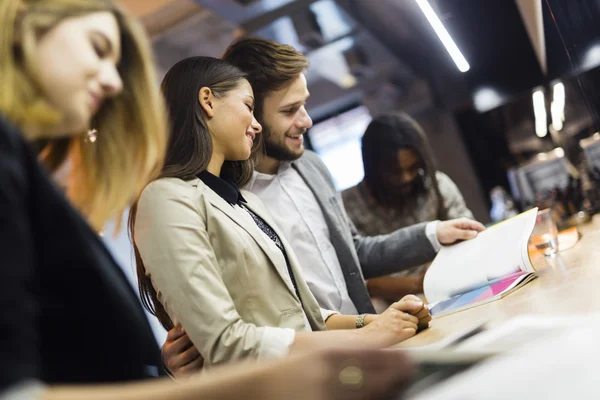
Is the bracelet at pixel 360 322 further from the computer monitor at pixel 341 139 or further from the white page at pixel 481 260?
the computer monitor at pixel 341 139

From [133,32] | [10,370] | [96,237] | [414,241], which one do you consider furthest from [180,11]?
[10,370]

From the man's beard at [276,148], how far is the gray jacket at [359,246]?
4.4 inches

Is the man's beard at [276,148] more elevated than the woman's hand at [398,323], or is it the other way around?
the man's beard at [276,148]

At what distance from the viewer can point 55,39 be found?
29.7 inches

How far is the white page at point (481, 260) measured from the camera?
1.67m

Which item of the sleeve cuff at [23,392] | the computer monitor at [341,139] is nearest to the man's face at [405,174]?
the sleeve cuff at [23,392]

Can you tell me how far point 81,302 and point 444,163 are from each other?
6405mm

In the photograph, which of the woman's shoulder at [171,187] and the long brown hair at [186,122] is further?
the long brown hair at [186,122]

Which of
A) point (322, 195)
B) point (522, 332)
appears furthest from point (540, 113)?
point (522, 332)

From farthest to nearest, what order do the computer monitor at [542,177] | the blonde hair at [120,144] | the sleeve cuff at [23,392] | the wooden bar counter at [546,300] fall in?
1. the computer monitor at [542,177]
2. the wooden bar counter at [546,300]
3. the blonde hair at [120,144]
4. the sleeve cuff at [23,392]

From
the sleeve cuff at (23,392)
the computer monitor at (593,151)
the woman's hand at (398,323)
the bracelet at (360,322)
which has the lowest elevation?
the computer monitor at (593,151)

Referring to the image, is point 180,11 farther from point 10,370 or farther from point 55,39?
point 10,370

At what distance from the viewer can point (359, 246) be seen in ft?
7.06

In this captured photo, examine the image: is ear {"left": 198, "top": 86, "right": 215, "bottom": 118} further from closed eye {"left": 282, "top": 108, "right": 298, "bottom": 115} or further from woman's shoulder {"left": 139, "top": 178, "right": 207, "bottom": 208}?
closed eye {"left": 282, "top": 108, "right": 298, "bottom": 115}
